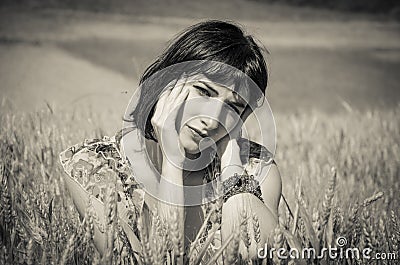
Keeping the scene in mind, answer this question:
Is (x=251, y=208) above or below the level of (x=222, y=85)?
below

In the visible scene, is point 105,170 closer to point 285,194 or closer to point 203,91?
point 203,91

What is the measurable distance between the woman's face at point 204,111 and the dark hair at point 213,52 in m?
0.08

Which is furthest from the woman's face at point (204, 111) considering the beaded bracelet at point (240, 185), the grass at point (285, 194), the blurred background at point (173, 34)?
the blurred background at point (173, 34)

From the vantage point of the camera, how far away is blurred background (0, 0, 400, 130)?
12.6ft

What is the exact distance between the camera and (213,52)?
4.23ft

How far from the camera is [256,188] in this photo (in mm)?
1234

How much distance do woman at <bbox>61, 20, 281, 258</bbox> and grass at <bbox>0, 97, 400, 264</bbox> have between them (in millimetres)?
88

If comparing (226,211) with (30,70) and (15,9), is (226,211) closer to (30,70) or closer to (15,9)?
(30,70)

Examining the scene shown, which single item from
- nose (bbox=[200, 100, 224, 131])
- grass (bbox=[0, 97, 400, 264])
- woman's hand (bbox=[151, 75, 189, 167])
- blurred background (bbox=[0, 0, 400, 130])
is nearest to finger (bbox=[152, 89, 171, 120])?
woman's hand (bbox=[151, 75, 189, 167])

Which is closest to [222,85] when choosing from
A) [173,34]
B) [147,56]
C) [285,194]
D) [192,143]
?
[192,143]

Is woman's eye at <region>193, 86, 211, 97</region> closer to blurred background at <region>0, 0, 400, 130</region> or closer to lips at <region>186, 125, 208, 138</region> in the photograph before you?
lips at <region>186, 125, 208, 138</region>

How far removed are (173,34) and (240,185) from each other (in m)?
3.90

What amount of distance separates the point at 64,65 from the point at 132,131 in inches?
126

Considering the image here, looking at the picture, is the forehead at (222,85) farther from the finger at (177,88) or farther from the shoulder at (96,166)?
the shoulder at (96,166)
